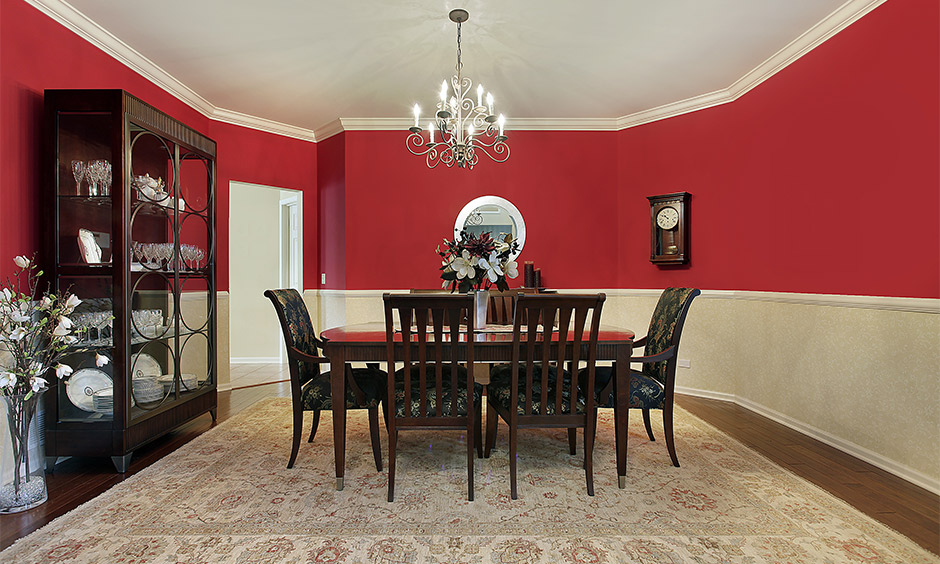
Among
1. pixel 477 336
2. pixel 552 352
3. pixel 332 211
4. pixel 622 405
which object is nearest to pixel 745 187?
pixel 622 405

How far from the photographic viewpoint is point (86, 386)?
270 centimetres

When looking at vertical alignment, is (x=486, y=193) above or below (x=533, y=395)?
above

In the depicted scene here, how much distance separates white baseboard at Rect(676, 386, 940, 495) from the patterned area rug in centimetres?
58

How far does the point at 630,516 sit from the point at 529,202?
3424 mm

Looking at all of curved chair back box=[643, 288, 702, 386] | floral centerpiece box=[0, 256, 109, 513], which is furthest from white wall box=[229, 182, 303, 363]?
curved chair back box=[643, 288, 702, 386]

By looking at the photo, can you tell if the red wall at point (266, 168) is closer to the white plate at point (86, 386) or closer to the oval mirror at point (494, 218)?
the oval mirror at point (494, 218)

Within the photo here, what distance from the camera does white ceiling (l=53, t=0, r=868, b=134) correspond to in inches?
116

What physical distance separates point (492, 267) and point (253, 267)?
4383 mm

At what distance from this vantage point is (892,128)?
2693 millimetres

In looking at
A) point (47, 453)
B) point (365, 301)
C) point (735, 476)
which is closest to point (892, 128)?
point (735, 476)

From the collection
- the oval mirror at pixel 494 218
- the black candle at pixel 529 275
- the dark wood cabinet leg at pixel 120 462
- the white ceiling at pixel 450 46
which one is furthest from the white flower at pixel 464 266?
the oval mirror at pixel 494 218

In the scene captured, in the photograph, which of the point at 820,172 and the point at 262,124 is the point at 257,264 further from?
the point at 820,172

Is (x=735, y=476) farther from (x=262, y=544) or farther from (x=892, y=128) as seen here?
(x=262, y=544)

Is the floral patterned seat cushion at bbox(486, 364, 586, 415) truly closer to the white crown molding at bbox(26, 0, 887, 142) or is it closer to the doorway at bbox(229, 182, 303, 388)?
the white crown molding at bbox(26, 0, 887, 142)
